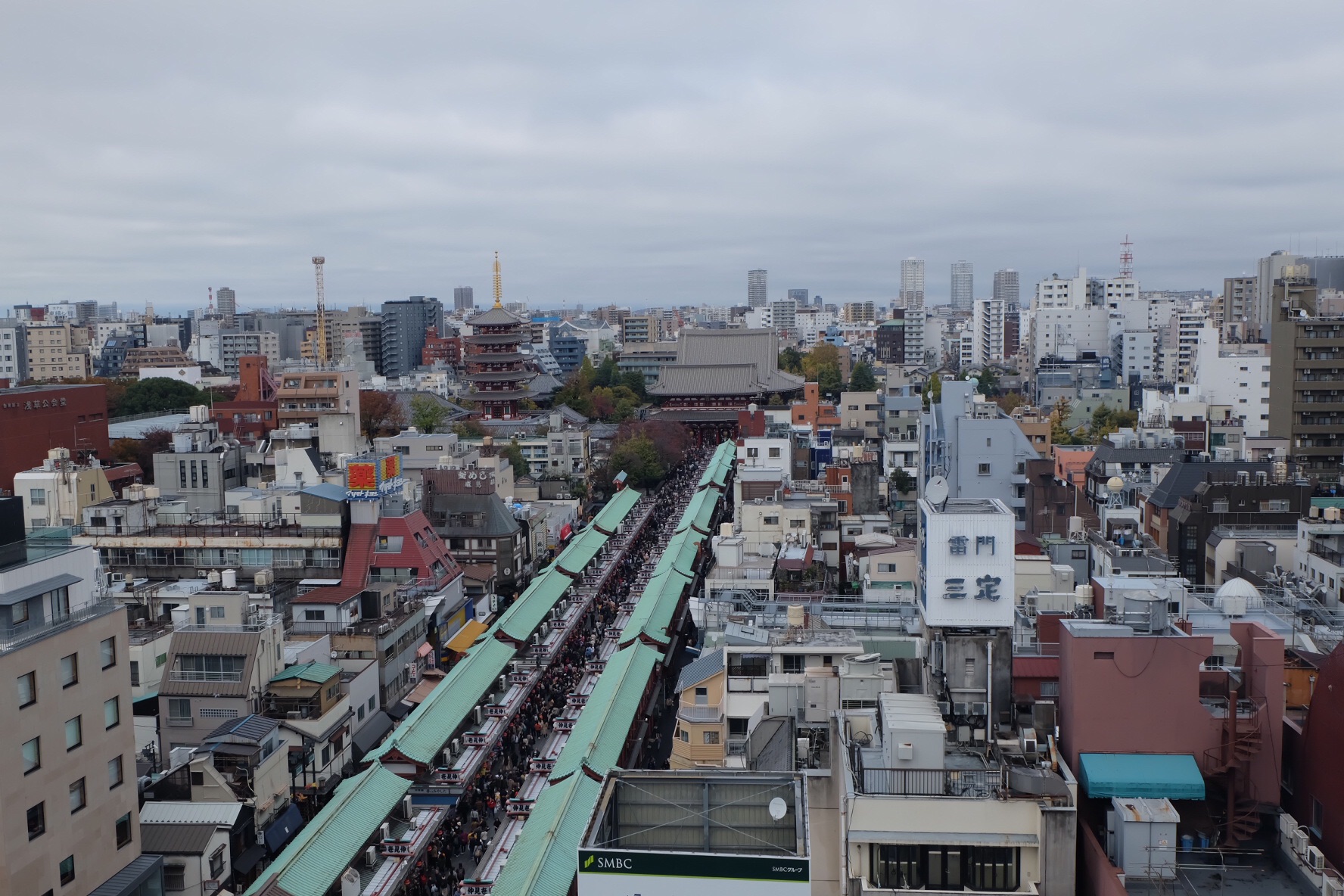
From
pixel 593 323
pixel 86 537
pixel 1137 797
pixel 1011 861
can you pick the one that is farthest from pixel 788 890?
pixel 593 323

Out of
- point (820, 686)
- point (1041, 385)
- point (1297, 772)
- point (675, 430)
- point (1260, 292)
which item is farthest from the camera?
point (1260, 292)

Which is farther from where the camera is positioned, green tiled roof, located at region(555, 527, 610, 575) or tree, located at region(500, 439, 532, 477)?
tree, located at region(500, 439, 532, 477)

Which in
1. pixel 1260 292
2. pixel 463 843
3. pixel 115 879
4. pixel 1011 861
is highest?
pixel 1260 292

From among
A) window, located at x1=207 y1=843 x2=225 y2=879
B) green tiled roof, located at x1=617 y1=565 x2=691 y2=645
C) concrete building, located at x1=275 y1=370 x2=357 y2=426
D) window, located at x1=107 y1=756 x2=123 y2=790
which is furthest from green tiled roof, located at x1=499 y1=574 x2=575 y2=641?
concrete building, located at x1=275 y1=370 x2=357 y2=426

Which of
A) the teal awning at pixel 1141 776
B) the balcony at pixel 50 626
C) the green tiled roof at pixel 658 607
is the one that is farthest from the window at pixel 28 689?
the green tiled roof at pixel 658 607

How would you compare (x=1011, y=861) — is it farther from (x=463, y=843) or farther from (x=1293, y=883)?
(x=463, y=843)

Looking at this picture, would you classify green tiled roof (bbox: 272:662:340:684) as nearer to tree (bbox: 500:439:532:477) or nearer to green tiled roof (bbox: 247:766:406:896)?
green tiled roof (bbox: 247:766:406:896)
